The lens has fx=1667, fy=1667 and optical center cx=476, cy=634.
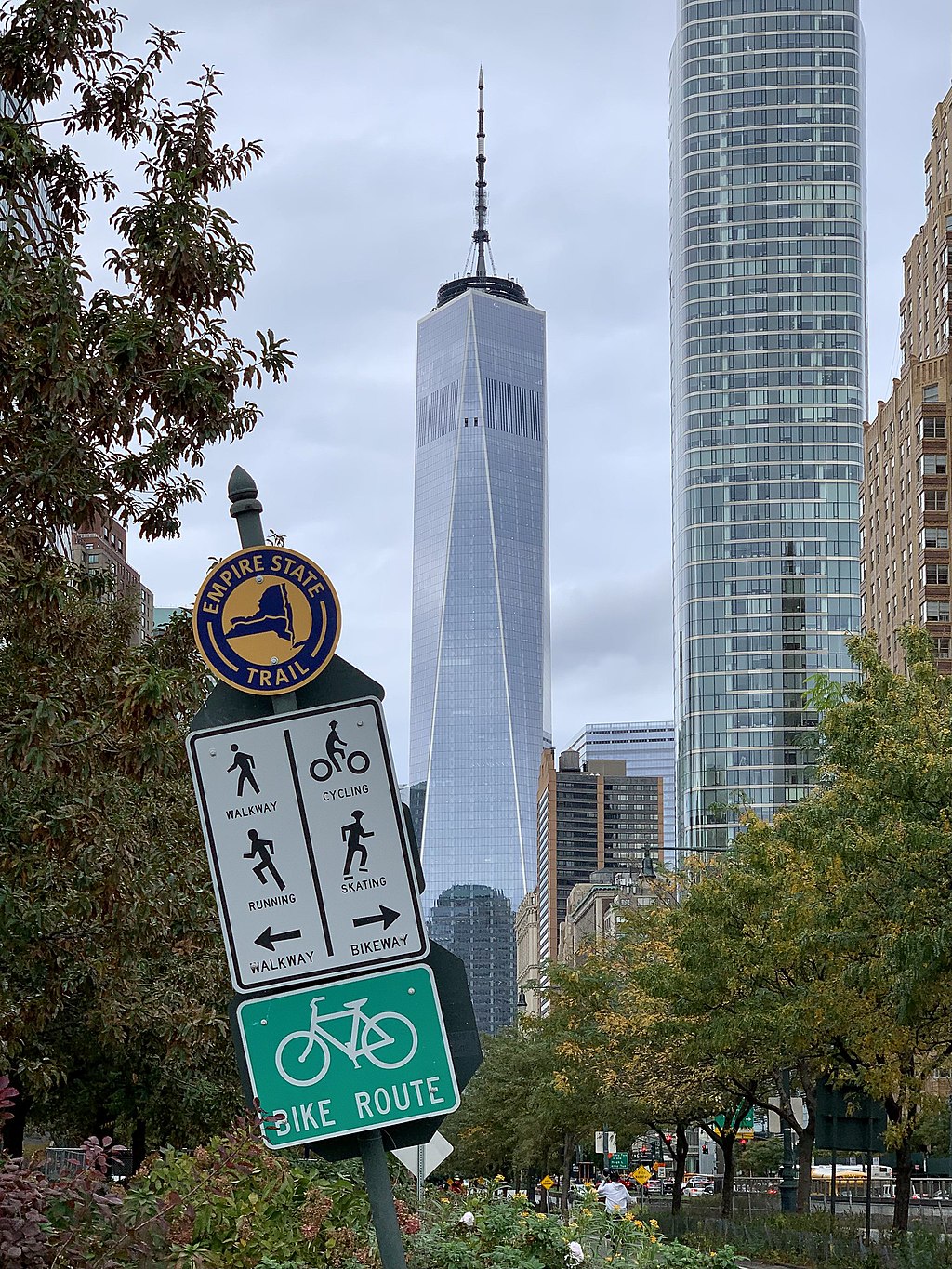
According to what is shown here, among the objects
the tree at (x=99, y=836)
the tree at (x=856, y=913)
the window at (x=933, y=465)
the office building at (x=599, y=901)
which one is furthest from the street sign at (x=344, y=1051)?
the office building at (x=599, y=901)

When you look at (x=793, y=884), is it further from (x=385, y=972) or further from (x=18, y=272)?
(x=385, y=972)

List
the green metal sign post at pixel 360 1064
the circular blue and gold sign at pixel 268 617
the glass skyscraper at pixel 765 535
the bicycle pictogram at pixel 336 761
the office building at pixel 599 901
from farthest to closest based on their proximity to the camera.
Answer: the glass skyscraper at pixel 765 535
the office building at pixel 599 901
the circular blue and gold sign at pixel 268 617
the bicycle pictogram at pixel 336 761
the green metal sign post at pixel 360 1064

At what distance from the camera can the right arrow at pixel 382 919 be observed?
447 cm

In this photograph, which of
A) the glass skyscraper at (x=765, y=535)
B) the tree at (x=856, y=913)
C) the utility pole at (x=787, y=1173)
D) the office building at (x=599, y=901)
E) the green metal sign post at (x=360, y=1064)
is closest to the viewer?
the green metal sign post at (x=360, y=1064)

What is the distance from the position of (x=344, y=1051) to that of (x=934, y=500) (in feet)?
346

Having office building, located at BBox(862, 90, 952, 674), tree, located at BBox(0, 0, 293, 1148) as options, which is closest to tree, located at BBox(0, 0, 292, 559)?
tree, located at BBox(0, 0, 293, 1148)

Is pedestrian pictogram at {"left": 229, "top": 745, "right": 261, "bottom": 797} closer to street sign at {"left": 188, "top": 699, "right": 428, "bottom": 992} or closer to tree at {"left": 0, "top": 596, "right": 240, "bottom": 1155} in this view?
street sign at {"left": 188, "top": 699, "right": 428, "bottom": 992}

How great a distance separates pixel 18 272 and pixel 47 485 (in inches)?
55.6

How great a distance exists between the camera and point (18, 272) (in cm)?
1095

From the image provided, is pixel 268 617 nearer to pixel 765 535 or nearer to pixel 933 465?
pixel 933 465

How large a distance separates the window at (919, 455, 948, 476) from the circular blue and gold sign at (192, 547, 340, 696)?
105 metres

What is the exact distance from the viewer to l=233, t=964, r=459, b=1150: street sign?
4441mm

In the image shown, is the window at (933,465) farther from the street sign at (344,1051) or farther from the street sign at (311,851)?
the street sign at (344,1051)

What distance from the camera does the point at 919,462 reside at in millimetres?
106500
